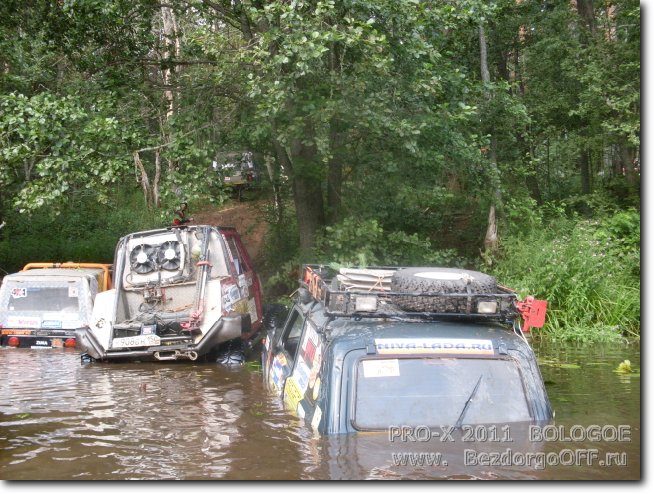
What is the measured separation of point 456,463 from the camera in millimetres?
4773

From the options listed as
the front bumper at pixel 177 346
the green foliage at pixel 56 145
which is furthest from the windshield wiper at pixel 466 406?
the green foliage at pixel 56 145

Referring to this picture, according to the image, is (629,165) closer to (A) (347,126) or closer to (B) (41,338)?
(A) (347,126)

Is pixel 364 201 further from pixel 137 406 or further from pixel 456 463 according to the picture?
pixel 456 463

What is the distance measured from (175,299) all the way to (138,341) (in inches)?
66.9

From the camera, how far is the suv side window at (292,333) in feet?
23.1

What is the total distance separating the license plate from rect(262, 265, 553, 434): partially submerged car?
4775 millimetres

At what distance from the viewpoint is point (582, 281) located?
12.3 metres

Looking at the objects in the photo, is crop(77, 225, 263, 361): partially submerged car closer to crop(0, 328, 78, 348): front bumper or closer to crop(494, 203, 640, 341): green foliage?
crop(0, 328, 78, 348): front bumper

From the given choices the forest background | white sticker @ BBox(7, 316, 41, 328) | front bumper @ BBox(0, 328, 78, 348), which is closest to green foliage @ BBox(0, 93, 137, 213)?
the forest background

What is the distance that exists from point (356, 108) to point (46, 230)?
16611 millimetres

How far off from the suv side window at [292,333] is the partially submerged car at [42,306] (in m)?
5.43

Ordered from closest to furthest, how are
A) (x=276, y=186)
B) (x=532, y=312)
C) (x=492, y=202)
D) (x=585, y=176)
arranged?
(x=532, y=312) < (x=492, y=202) < (x=276, y=186) < (x=585, y=176)

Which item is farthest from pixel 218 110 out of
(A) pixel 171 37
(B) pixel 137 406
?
(B) pixel 137 406

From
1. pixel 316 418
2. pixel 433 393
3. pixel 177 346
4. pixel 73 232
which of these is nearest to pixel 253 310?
pixel 177 346
